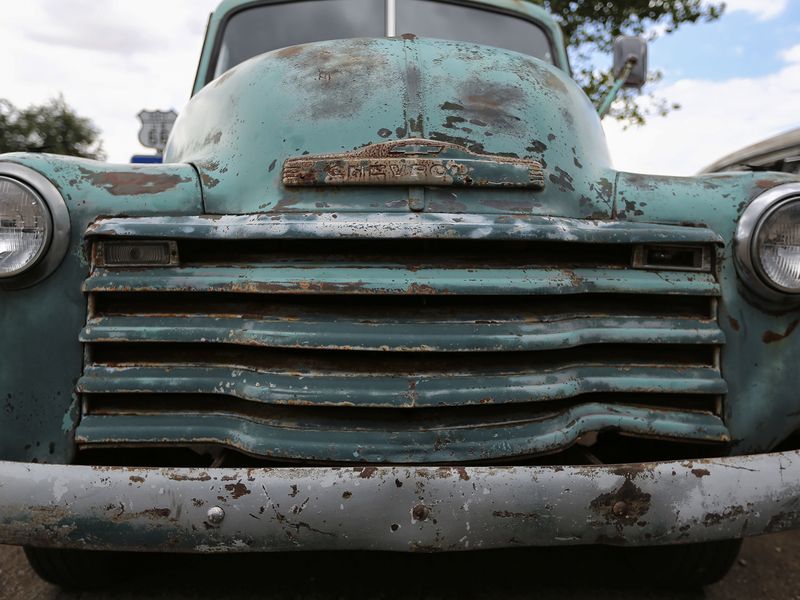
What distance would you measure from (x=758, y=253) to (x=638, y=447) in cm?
63

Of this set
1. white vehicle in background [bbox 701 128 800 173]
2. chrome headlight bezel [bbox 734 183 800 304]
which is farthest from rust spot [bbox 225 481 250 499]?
white vehicle in background [bbox 701 128 800 173]

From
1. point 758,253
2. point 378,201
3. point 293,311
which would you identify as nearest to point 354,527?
point 293,311

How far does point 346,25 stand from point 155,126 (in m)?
2.97

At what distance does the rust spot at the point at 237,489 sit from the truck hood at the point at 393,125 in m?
0.74

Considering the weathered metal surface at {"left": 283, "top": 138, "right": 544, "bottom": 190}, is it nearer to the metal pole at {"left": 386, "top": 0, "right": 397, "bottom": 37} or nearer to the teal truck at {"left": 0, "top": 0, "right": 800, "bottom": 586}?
the teal truck at {"left": 0, "top": 0, "right": 800, "bottom": 586}

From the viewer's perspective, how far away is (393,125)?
1944 millimetres

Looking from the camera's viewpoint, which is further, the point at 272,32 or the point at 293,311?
the point at 272,32

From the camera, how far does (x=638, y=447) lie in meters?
1.88

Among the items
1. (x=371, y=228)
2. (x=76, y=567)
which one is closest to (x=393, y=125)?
(x=371, y=228)

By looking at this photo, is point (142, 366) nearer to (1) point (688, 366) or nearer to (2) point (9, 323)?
(2) point (9, 323)

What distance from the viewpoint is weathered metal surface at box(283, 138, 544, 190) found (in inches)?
68.8

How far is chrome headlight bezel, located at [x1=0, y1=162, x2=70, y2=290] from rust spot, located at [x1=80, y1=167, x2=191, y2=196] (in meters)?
0.11

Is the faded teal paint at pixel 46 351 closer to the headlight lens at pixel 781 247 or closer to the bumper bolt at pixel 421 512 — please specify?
the bumper bolt at pixel 421 512

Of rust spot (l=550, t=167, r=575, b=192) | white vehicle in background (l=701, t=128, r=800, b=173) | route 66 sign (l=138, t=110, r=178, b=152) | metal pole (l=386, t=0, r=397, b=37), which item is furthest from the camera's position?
route 66 sign (l=138, t=110, r=178, b=152)
